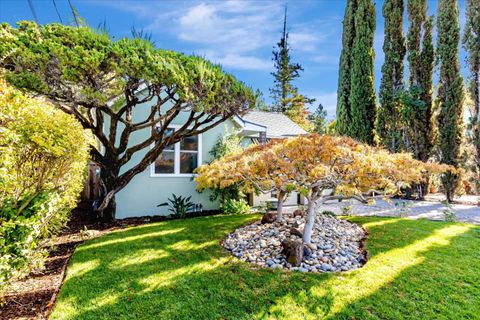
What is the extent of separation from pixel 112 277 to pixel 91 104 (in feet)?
17.9

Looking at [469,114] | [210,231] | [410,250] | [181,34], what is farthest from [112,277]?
[469,114]

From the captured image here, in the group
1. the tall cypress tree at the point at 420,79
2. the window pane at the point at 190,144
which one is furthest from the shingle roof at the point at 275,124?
the tall cypress tree at the point at 420,79

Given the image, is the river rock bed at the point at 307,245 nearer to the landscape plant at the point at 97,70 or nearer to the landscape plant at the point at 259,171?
the landscape plant at the point at 259,171

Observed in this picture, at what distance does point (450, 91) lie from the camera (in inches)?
625

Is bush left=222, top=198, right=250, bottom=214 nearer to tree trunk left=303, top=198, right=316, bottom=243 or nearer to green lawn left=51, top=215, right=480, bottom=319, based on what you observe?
green lawn left=51, top=215, right=480, bottom=319

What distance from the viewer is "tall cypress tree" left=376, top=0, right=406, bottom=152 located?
18.2 m

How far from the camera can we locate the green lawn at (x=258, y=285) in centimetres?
412

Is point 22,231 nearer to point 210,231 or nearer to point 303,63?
point 210,231

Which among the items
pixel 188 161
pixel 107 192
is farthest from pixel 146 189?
pixel 188 161

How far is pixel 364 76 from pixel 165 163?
1527cm

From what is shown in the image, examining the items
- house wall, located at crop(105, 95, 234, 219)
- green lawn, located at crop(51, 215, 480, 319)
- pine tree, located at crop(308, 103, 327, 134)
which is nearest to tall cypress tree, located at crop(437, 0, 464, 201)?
green lawn, located at crop(51, 215, 480, 319)

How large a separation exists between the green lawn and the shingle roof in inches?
406

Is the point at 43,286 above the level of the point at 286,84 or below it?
below

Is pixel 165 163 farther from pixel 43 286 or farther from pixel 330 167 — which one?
pixel 330 167
